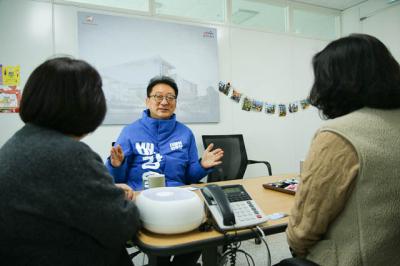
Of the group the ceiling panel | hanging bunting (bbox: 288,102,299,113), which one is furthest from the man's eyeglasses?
the ceiling panel

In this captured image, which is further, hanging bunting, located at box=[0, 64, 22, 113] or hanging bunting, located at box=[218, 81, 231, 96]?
hanging bunting, located at box=[218, 81, 231, 96]

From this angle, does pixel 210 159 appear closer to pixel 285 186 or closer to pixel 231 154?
pixel 285 186

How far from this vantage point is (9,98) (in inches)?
95.2

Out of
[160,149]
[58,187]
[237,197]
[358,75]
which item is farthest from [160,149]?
[358,75]

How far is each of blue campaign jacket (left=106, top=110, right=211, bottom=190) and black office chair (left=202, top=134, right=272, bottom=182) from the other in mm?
712

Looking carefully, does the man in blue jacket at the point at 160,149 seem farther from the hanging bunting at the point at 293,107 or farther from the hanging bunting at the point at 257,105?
the hanging bunting at the point at 293,107

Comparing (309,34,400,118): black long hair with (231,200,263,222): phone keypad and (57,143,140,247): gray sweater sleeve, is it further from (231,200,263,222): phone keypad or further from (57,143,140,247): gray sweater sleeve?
(57,143,140,247): gray sweater sleeve

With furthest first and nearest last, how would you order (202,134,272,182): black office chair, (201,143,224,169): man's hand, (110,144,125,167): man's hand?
1. (202,134,272,182): black office chair
2. (201,143,224,169): man's hand
3. (110,144,125,167): man's hand

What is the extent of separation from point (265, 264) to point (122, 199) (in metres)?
1.71

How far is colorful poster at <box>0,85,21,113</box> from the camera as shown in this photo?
240cm

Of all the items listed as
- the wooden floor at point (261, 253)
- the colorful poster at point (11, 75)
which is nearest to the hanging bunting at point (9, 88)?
the colorful poster at point (11, 75)

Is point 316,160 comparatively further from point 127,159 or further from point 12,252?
point 127,159

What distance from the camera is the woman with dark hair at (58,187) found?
0.70 meters

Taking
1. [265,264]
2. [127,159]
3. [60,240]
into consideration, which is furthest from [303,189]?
[265,264]
